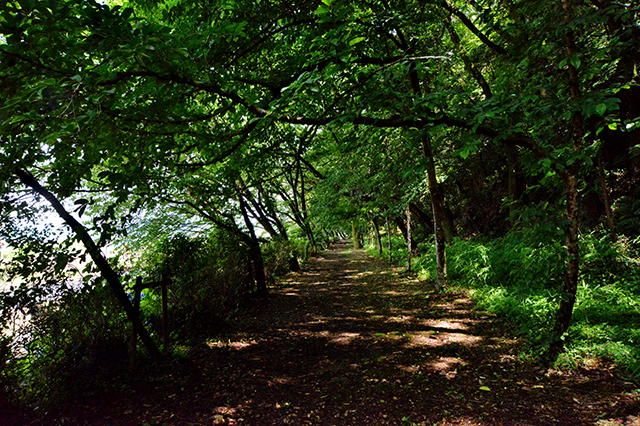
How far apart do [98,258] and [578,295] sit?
6868 millimetres

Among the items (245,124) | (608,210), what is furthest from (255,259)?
(608,210)

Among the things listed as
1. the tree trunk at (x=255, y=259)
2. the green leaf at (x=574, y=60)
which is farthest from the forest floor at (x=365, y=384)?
the green leaf at (x=574, y=60)

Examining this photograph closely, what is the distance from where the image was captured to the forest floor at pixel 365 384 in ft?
9.87

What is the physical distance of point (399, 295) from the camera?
26.6ft

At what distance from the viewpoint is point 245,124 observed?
449 cm

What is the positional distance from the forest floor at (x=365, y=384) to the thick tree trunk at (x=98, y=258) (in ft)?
1.88

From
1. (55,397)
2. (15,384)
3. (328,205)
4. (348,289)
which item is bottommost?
(348,289)

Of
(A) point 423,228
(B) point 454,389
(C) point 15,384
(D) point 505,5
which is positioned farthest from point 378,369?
(A) point 423,228

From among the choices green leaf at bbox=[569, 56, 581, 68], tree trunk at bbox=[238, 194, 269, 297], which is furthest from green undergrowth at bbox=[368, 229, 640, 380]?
tree trunk at bbox=[238, 194, 269, 297]

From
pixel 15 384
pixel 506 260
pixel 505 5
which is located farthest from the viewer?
pixel 506 260

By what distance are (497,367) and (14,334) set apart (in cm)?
550

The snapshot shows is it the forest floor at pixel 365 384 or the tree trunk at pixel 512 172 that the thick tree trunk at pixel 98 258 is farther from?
the tree trunk at pixel 512 172

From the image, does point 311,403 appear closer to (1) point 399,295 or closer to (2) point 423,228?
(1) point 399,295

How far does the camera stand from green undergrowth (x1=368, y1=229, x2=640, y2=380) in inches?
Answer: 140
